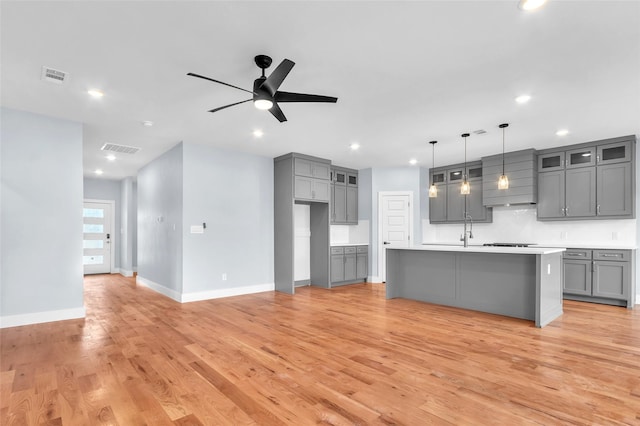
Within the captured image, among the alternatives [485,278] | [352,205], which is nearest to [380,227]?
[352,205]

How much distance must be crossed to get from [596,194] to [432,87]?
13.9 feet

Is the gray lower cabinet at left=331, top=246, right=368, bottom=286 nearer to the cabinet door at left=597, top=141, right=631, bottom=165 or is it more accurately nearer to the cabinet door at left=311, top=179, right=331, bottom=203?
the cabinet door at left=311, top=179, right=331, bottom=203

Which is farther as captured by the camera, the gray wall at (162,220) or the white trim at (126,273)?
the white trim at (126,273)

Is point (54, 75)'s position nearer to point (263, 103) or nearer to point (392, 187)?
point (263, 103)

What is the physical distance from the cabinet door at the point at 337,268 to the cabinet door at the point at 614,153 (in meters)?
4.99

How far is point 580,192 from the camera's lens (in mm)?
5930

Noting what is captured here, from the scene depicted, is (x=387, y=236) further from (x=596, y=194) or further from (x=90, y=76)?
(x=90, y=76)

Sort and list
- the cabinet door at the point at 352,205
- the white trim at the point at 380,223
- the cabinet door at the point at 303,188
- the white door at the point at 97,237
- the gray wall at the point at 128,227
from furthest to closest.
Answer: the white door at the point at 97,237, the gray wall at the point at 128,227, the cabinet door at the point at 352,205, the white trim at the point at 380,223, the cabinet door at the point at 303,188

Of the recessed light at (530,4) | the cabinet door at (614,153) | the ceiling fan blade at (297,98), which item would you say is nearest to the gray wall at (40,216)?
the ceiling fan blade at (297,98)

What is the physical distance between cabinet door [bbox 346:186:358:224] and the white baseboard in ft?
8.11

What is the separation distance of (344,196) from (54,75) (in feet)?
18.8

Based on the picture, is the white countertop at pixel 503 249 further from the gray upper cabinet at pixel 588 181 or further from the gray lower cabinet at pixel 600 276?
the gray upper cabinet at pixel 588 181

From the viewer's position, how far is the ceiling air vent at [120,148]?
6.00 m

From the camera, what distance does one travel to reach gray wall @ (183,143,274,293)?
5.87 m
